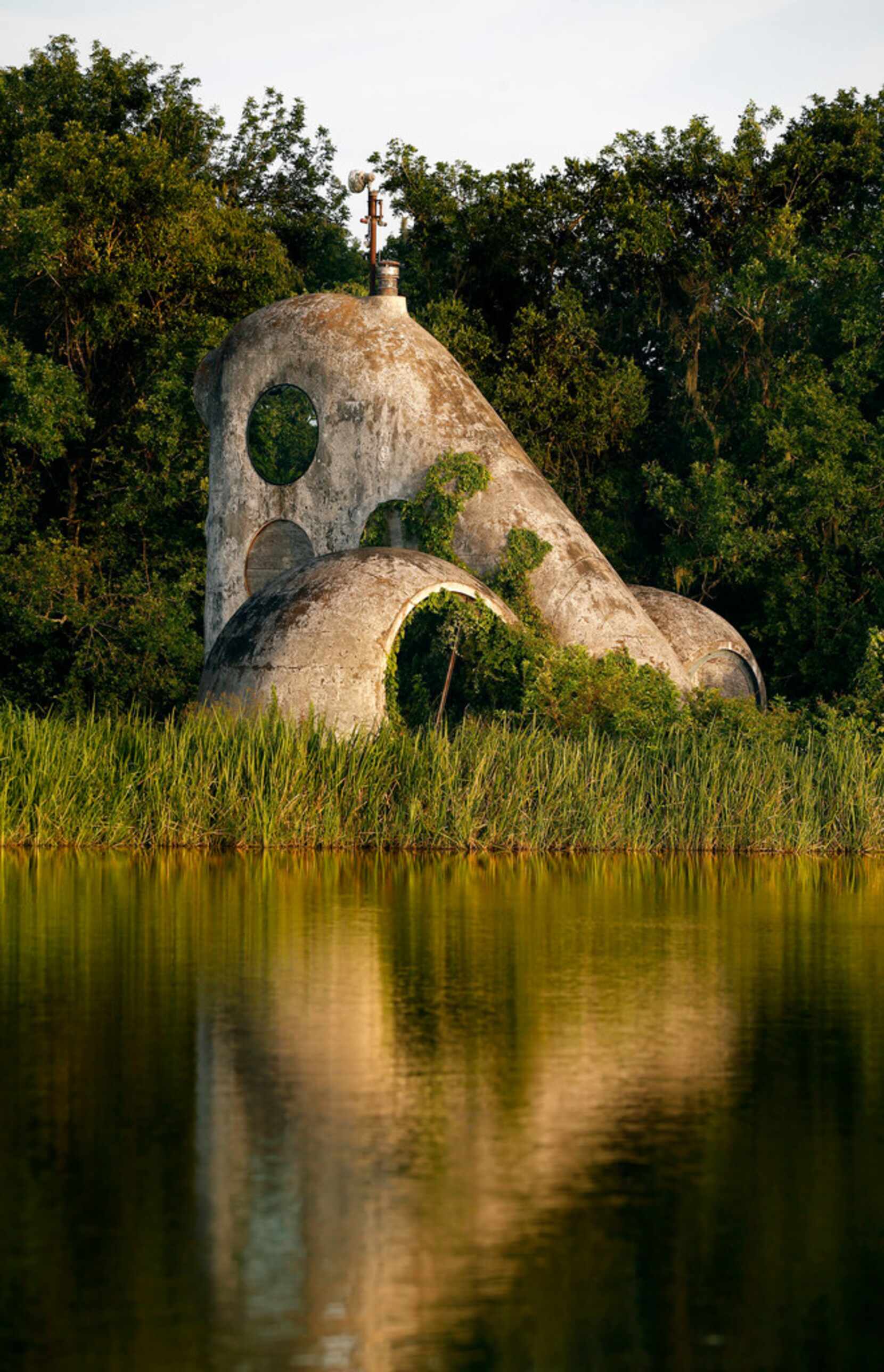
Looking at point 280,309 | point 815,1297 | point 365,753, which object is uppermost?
point 280,309

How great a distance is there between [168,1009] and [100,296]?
22505 millimetres

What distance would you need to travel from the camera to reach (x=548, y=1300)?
537 centimetres

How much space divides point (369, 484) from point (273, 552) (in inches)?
72.7

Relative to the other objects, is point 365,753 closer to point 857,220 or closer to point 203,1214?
point 203,1214

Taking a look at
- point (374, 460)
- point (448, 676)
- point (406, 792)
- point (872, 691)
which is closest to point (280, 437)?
point (374, 460)

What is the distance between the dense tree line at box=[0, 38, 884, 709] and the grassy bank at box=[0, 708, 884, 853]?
8.88m

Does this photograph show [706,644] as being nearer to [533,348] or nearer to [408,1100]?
[533,348]

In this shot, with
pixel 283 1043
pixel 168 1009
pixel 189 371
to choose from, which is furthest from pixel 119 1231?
pixel 189 371

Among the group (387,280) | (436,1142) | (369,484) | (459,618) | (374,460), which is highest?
(387,280)

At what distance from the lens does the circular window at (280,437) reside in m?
25.1

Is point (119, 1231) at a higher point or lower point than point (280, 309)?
lower

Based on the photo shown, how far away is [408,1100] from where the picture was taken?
7793 millimetres

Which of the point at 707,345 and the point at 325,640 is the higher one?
the point at 707,345

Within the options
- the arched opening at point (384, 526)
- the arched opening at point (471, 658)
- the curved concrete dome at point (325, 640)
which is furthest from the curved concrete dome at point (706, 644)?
the curved concrete dome at point (325, 640)
